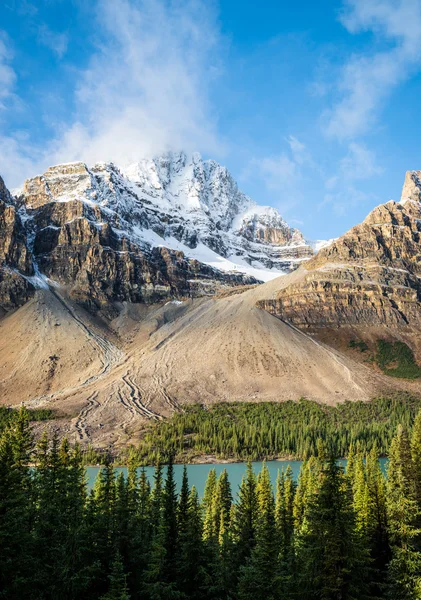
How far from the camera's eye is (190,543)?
3231 cm

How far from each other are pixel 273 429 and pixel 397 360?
8364 centimetres

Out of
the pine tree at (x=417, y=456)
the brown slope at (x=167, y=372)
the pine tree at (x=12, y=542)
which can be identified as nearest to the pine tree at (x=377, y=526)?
the pine tree at (x=417, y=456)

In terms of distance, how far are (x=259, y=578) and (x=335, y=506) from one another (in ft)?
18.1

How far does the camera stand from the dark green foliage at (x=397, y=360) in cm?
17425

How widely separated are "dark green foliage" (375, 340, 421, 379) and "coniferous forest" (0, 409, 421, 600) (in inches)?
5601

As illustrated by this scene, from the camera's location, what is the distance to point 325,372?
542 feet

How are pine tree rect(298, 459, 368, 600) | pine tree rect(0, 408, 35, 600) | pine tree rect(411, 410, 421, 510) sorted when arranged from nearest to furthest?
pine tree rect(0, 408, 35, 600) < pine tree rect(298, 459, 368, 600) < pine tree rect(411, 410, 421, 510)

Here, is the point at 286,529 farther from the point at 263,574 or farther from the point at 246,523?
the point at 263,574

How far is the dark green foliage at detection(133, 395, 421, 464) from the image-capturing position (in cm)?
10962

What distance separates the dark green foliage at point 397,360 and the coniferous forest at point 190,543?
142 meters

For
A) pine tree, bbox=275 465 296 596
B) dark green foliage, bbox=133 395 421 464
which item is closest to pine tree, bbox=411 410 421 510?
pine tree, bbox=275 465 296 596

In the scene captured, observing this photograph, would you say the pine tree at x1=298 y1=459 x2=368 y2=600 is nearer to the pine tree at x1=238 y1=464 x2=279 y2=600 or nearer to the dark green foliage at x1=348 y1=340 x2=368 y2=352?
the pine tree at x1=238 y1=464 x2=279 y2=600

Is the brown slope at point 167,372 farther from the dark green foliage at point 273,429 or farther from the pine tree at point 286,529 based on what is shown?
the pine tree at point 286,529

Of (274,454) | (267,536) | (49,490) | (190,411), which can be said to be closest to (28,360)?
(190,411)
